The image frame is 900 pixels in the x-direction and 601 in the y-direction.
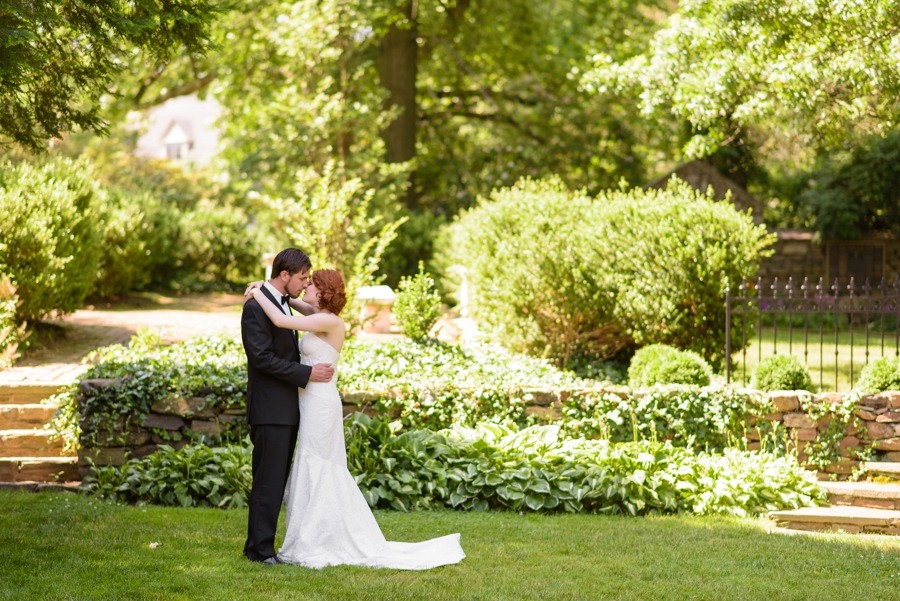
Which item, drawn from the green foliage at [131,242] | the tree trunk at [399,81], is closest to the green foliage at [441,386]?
the green foliage at [131,242]

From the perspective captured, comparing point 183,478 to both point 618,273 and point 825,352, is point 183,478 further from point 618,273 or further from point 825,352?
point 825,352

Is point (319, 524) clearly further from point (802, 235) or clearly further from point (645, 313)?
point (802, 235)

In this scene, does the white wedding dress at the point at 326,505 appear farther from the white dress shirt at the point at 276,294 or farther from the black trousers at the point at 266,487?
the white dress shirt at the point at 276,294

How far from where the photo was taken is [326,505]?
5.22m

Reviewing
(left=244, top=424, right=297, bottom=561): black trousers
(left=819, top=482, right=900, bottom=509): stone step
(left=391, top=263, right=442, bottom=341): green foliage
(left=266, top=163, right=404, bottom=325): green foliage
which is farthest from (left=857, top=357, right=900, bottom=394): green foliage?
(left=244, top=424, right=297, bottom=561): black trousers

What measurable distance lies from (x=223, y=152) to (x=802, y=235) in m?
13.4

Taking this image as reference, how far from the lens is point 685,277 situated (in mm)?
8938

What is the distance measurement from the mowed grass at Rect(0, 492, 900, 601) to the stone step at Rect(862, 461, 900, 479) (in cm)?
147

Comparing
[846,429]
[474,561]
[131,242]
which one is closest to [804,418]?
[846,429]

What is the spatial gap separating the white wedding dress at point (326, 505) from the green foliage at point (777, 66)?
5.30 m

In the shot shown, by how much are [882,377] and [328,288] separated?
5.23 meters

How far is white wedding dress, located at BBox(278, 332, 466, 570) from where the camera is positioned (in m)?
5.17

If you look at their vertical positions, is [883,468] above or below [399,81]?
below

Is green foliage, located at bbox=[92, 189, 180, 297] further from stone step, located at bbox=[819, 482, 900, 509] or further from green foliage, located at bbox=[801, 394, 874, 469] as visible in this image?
stone step, located at bbox=[819, 482, 900, 509]
